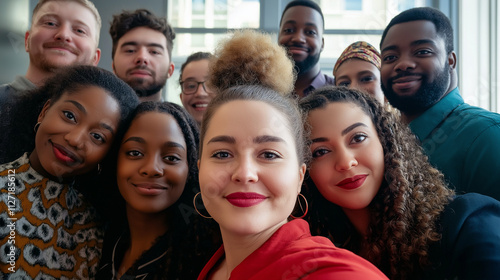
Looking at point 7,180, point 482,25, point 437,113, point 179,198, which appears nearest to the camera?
point 7,180

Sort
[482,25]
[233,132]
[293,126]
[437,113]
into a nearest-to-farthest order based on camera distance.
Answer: [233,132] → [293,126] → [437,113] → [482,25]

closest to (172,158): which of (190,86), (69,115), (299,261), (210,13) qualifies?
(69,115)

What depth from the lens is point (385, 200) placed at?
1.65 m

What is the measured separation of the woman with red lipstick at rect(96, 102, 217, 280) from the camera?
1.82m

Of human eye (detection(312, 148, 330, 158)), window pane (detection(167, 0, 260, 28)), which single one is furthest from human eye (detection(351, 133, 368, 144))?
window pane (detection(167, 0, 260, 28))

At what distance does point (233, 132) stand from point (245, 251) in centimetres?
41

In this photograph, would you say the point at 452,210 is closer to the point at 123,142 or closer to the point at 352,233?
the point at 352,233

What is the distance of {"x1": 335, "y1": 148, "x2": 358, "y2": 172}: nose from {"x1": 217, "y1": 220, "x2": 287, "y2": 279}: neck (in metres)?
0.30

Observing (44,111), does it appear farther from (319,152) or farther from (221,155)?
(319,152)

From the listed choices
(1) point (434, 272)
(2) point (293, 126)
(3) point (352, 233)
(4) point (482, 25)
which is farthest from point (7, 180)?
(4) point (482, 25)

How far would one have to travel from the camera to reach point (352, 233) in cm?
181

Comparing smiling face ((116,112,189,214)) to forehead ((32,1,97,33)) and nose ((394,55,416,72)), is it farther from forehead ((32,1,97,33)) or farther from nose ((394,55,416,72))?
forehead ((32,1,97,33))

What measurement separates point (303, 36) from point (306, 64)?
22 centimetres

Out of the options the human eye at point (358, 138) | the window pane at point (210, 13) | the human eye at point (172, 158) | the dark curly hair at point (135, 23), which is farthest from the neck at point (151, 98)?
the window pane at point (210, 13)
